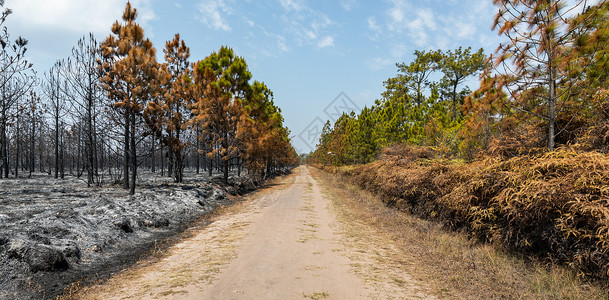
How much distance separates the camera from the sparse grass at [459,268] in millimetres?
3820

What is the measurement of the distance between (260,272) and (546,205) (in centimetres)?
478

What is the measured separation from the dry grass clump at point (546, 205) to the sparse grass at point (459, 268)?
28 centimetres

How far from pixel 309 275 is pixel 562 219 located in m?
3.93

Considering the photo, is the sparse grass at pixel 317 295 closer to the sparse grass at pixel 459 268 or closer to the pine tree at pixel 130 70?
the sparse grass at pixel 459 268

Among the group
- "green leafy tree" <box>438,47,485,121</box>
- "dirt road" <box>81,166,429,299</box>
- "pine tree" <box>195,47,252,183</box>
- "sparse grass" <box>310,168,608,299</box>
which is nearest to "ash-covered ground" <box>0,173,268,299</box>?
"dirt road" <box>81,166,429,299</box>

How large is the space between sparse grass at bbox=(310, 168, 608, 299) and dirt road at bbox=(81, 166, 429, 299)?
288mm

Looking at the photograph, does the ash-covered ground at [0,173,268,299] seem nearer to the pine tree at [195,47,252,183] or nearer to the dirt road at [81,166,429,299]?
the dirt road at [81,166,429,299]

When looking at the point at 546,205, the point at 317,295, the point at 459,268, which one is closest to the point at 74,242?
the point at 317,295

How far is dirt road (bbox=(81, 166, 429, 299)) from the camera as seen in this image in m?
3.92

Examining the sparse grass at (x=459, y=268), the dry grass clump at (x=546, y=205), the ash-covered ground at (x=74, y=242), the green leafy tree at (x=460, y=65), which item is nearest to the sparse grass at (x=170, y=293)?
the ash-covered ground at (x=74, y=242)

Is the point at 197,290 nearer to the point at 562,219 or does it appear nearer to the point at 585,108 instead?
the point at 562,219

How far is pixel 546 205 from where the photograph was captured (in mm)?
4328

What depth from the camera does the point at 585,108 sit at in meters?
6.17

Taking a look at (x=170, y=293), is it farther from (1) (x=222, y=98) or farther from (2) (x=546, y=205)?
(1) (x=222, y=98)
